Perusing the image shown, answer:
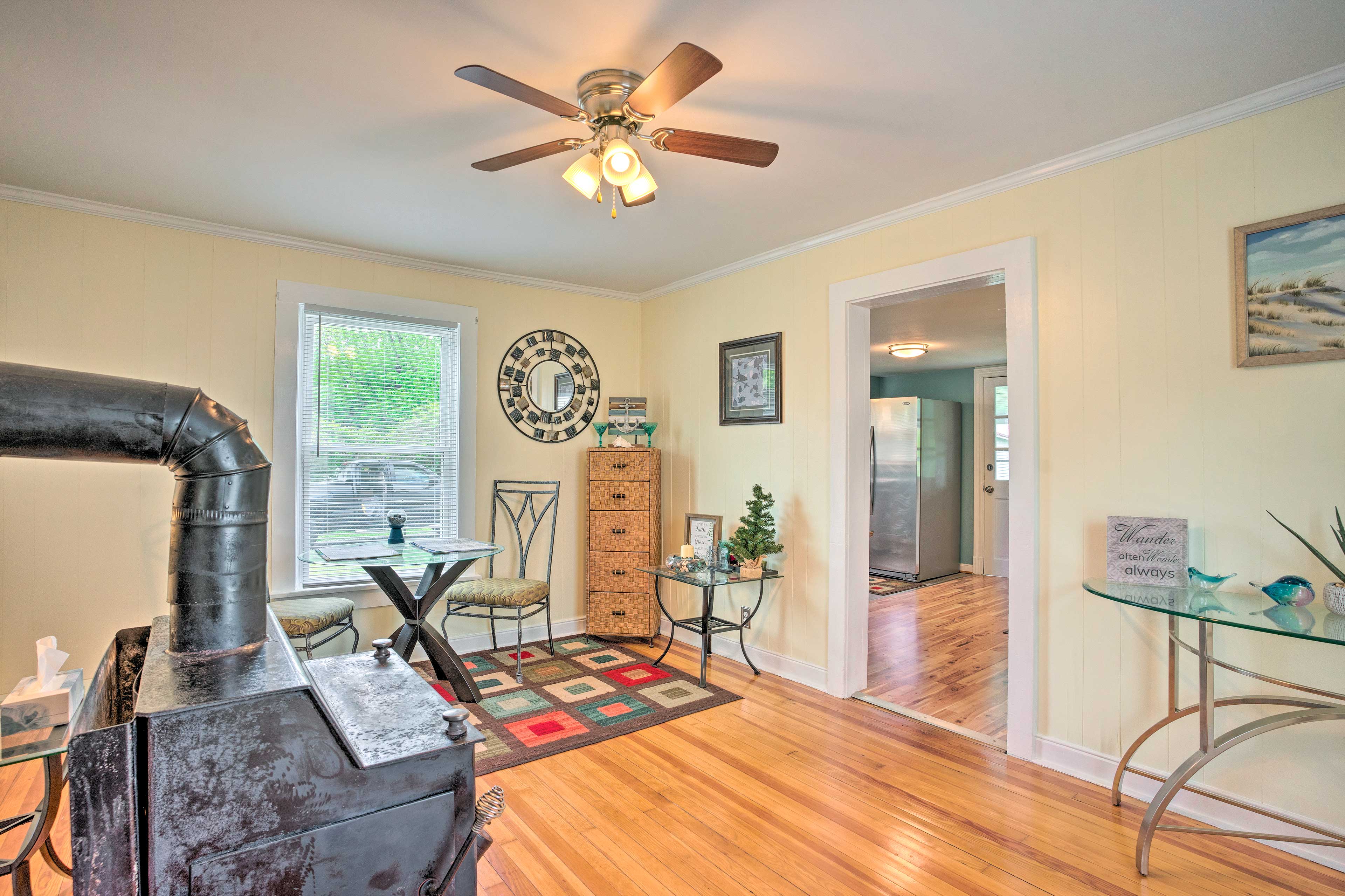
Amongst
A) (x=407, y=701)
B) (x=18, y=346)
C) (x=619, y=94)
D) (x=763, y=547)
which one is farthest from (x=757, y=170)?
(x=18, y=346)

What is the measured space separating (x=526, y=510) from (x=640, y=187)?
269 centimetres

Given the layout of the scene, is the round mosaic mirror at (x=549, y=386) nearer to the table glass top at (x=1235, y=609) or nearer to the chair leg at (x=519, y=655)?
the chair leg at (x=519, y=655)

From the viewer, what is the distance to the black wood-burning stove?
1066mm

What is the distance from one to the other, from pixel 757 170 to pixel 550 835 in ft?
8.39

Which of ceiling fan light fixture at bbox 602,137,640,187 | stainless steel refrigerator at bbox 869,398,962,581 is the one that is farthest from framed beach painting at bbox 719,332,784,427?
stainless steel refrigerator at bbox 869,398,962,581

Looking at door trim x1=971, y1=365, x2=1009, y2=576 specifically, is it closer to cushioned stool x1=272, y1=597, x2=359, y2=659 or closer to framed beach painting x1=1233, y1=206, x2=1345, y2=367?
framed beach painting x1=1233, y1=206, x2=1345, y2=367

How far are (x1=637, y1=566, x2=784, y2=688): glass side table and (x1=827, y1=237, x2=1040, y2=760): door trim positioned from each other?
0.46 meters

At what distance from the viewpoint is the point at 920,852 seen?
2.06 m

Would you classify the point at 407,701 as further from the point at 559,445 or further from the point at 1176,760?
the point at 559,445

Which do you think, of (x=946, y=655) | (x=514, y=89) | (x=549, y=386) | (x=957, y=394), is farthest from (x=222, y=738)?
(x=957, y=394)

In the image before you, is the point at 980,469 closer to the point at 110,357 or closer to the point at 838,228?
the point at 838,228

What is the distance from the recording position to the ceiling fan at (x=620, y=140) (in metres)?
1.79

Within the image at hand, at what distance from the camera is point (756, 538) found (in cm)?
368

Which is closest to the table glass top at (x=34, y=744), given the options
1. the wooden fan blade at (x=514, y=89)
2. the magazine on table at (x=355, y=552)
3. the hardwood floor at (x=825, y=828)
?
the hardwood floor at (x=825, y=828)
